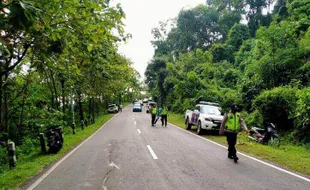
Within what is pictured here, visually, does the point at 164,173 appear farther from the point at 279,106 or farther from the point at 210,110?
the point at 210,110

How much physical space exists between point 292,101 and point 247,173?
24.7 ft

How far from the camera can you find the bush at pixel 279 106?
42.8 feet

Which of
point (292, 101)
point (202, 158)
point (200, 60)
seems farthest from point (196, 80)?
point (202, 158)

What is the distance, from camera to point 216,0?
5238cm

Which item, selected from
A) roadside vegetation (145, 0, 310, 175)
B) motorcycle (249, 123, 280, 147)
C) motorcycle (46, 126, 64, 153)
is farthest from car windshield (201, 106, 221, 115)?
motorcycle (46, 126, 64, 153)

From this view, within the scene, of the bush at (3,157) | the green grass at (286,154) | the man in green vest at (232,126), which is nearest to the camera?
the green grass at (286,154)

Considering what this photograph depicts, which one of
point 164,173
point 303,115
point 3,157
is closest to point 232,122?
point 164,173

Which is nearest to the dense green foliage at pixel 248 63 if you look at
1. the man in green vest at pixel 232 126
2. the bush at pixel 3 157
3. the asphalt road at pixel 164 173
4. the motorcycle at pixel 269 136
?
the motorcycle at pixel 269 136

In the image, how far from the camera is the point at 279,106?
1338 centimetres

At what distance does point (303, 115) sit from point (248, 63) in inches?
651

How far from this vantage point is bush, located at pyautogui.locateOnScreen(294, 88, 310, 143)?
10716 mm

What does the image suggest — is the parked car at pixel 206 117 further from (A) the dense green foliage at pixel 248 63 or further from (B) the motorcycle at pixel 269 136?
(B) the motorcycle at pixel 269 136

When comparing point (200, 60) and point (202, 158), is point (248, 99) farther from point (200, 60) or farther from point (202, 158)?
point (200, 60)

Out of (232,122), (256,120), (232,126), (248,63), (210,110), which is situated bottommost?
(256,120)
